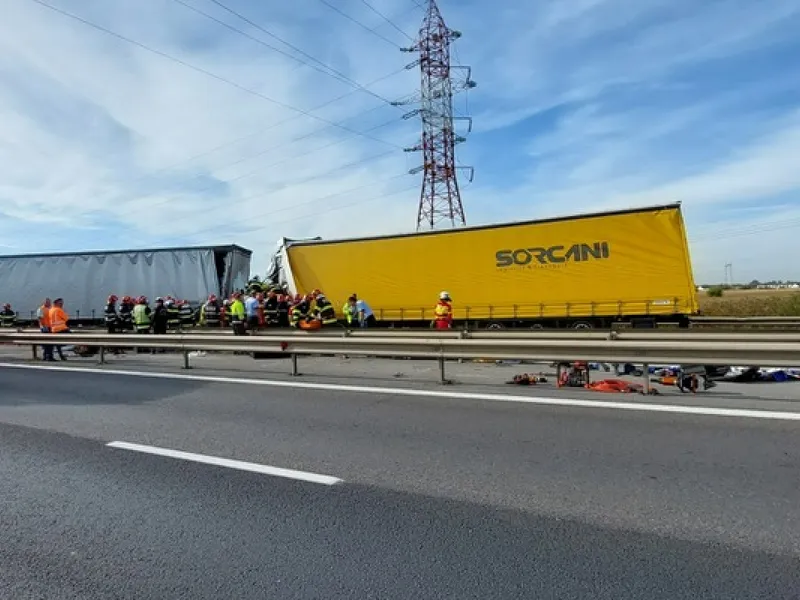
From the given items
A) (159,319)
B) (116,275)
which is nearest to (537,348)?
(159,319)

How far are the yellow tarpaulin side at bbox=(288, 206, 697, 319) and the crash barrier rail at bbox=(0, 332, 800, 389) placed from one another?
6.45 metres

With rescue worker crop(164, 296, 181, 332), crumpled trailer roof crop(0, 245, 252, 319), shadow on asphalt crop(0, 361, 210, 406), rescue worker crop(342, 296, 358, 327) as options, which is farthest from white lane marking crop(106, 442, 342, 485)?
crumpled trailer roof crop(0, 245, 252, 319)

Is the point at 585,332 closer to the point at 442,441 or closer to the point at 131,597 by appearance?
the point at 442,441

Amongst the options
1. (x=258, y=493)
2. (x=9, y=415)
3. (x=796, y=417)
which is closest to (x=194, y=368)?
(x=9, y=415)

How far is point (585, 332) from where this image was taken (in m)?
10.8

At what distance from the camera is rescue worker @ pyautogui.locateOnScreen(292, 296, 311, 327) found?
16.8 metres

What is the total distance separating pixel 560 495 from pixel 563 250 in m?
13.6

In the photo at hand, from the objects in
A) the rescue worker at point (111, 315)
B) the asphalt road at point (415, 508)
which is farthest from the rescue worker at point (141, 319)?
the asphalt road at point (415, 508)

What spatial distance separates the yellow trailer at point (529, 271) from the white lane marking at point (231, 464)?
13.2 meters

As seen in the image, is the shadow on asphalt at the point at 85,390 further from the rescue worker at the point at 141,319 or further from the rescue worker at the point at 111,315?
the rescue worker at the point at 111,315

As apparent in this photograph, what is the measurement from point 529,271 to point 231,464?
13.6 meters

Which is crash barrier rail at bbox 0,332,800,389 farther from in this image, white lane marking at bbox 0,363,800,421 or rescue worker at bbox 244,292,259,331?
rescue worker at bbox 244,292,259,331

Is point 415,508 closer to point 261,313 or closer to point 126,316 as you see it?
point 261,313

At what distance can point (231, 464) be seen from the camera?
17.2ft
